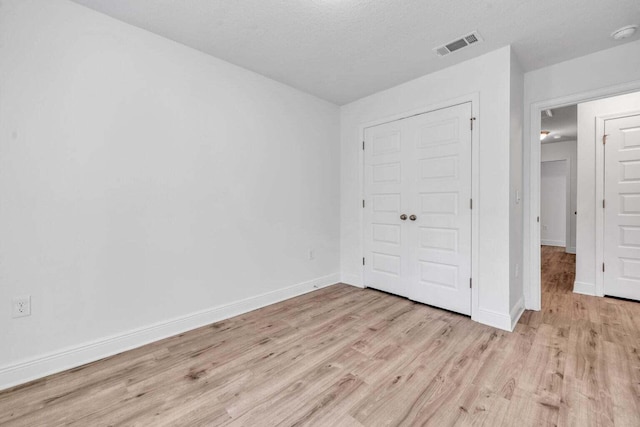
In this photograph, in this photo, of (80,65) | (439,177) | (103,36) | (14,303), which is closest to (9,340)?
(14,303)

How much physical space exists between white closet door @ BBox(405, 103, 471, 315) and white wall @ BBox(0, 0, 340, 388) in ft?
4.95

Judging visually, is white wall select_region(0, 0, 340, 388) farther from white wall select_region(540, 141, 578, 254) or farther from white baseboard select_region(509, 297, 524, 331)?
white wall select_region(540, 141, 578, 254)

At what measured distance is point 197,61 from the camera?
2.48 m

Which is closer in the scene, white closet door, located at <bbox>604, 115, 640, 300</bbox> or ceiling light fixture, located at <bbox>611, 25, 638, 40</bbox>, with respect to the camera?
ceiling light fixture, located at <bbox>611, 25, 638, 40</bbox>

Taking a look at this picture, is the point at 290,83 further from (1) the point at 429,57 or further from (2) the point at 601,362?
(2) the point at 601,362

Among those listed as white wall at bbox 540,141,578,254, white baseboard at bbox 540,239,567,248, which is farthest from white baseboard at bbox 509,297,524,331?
white baseboard at bbox 540,239,567,248

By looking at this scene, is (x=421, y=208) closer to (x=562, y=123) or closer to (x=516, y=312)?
(x=516, y=312)

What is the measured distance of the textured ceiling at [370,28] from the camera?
1.91 meters

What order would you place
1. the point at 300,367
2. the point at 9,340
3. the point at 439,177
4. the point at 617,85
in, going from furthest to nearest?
the point at 439,177 → the point at 617,85 → the point at 300,367 → the point at 9,340

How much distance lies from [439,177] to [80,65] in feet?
10.3

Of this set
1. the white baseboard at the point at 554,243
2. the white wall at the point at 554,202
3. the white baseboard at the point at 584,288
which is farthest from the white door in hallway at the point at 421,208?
the white baseboard at the point at 554,243

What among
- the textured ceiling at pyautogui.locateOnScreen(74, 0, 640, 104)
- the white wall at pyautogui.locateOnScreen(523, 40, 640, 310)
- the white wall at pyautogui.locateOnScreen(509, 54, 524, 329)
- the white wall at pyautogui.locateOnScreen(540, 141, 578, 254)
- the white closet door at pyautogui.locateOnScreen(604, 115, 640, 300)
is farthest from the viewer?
the white wall at pyautogui.locateOnScreen(540, 141, 578, 254)

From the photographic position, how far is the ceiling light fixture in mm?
2105

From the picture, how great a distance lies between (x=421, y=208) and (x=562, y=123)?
420 cm
